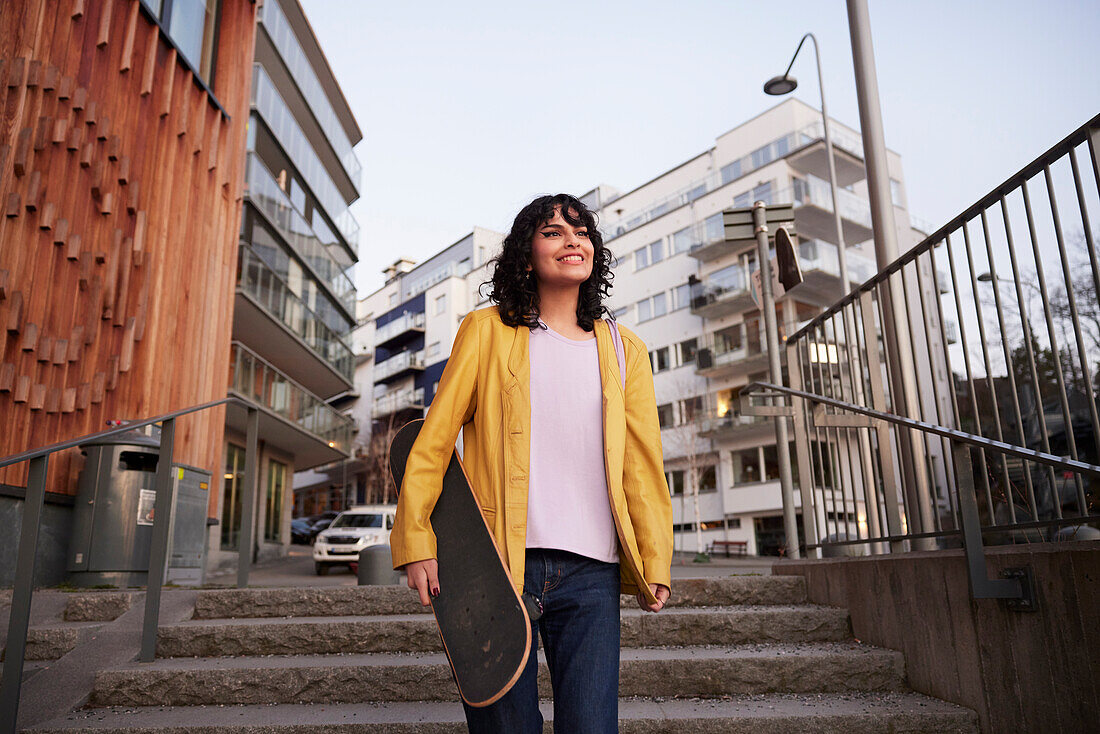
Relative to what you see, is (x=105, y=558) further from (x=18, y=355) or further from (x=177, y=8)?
(x=177, y=8)

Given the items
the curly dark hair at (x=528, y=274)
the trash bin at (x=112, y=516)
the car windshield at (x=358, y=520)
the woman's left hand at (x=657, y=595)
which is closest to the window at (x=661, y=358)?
the car windshield at (x=358, y=520)

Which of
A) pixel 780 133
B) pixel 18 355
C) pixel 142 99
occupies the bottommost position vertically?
pixel 18 355

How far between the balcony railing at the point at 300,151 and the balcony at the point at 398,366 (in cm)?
2395

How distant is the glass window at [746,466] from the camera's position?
33406 mm

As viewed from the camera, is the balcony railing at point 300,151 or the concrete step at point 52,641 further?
the balcony railing at point 300,151

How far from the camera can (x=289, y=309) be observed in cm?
2402

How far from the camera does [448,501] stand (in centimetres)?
228

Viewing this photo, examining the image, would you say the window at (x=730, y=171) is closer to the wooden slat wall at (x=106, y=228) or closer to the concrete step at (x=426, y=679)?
the wooden slat wall at (x=106, y=228)

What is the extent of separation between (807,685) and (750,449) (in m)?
30.7

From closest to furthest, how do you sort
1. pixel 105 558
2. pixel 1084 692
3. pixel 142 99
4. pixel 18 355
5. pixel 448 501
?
pixel 448 501
pixel 1084 692
pixel 18 355
pixel 105 558
pixel 142 99

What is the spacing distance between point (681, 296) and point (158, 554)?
3643cm

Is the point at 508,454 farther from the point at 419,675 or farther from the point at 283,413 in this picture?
the point at 283,413

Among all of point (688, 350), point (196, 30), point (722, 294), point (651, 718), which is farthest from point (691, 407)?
point (651, 718)

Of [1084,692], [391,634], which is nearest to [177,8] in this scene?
[391,634]
